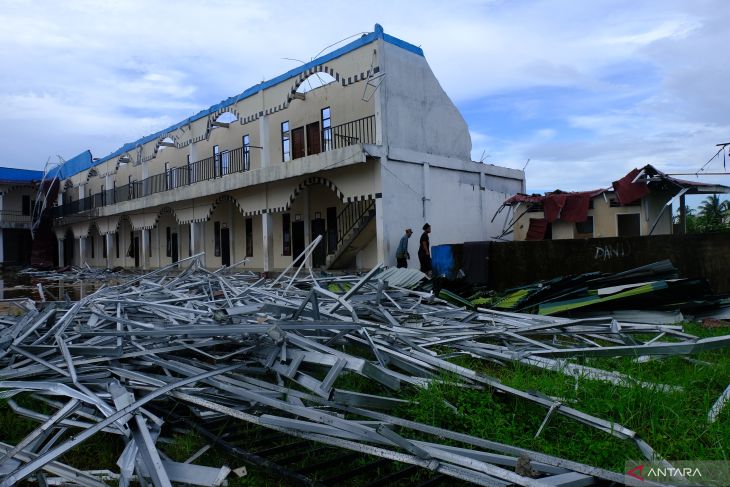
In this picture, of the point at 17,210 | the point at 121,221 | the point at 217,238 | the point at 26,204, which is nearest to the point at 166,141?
the point at 217,238

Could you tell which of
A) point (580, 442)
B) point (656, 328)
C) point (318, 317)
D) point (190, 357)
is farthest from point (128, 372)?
point (656, 328)

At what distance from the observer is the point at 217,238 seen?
971 inches

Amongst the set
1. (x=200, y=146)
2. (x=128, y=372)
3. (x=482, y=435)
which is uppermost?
(x=200, y=146)

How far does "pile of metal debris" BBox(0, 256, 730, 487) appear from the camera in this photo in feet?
8.32

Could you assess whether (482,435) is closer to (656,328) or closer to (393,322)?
(393,322)

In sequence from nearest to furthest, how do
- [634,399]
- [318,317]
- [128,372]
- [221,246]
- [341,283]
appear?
[634,399]
[128,372]
[318,317]
[341,283]
[221,246]

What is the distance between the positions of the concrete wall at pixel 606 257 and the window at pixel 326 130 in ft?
30.5

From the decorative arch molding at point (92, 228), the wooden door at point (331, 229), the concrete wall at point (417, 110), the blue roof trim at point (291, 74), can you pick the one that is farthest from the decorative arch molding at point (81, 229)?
the concrete wall at point (417, 110)

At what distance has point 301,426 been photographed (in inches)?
109

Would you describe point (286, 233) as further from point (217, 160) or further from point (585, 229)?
point (585, 229)

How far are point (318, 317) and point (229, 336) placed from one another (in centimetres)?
78

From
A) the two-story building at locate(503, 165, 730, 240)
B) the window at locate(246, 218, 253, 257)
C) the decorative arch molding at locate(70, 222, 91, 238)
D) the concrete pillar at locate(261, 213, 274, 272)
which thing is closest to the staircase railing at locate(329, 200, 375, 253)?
the concrete pillar at locate(261, 213, 274, 272)

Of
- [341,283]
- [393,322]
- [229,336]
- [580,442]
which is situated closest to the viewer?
[580,442]

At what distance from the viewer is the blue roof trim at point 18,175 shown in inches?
1479
